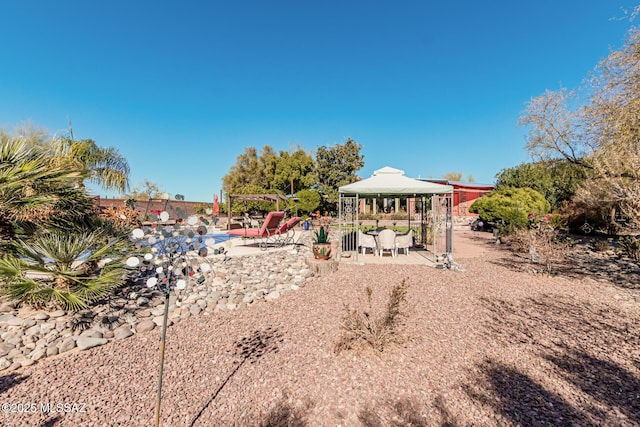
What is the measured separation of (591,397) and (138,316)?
5027 millimetres

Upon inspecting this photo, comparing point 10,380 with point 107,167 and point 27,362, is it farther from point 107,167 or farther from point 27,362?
point 107,167

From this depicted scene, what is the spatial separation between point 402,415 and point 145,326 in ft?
10.8

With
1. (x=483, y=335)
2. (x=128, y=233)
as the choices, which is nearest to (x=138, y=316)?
(x=128, y=233)

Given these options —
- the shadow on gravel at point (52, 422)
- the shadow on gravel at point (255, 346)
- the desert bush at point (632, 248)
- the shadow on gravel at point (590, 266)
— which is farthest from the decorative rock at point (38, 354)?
the desert bush at point (632, 248)

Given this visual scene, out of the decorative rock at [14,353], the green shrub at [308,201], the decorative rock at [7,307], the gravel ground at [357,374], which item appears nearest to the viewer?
the gravel ground at [357,374]

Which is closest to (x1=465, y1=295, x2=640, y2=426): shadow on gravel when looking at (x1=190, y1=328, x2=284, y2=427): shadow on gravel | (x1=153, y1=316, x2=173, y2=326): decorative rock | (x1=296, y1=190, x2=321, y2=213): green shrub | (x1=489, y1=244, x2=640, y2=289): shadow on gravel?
(x1=190, y1=328, x2=284, y2=427): shadow on gravel

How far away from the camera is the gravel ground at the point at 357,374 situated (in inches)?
84.4

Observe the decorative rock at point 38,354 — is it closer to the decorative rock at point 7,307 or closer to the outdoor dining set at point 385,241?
the decorative rock at point 7,307

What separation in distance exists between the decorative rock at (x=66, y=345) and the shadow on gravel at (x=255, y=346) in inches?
70.7

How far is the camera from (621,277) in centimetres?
598

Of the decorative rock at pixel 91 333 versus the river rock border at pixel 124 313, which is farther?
the decorative rock at pixel 91 333

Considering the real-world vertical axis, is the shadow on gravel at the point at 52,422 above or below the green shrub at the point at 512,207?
below

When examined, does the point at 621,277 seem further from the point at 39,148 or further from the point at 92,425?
the point at 39,148

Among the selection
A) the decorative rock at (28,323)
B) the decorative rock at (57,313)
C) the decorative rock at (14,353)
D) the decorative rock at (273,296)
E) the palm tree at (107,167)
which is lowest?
the decorative rock at (14,353)
